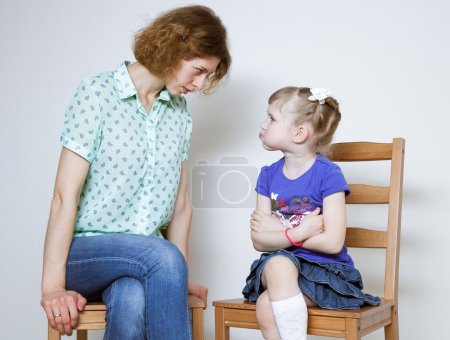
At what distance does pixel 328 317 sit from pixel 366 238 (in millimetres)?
398

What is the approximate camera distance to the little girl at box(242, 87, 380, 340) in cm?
147

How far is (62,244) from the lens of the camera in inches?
58.9

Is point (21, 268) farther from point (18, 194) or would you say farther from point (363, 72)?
point (363, 72)

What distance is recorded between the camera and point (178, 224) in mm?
1810

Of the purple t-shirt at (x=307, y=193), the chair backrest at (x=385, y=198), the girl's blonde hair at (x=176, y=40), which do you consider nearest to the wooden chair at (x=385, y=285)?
the chair backrest at (x=385, y=198)

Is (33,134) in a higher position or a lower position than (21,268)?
higher

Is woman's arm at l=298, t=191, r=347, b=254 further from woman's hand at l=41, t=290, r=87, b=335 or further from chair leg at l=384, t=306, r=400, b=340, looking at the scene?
woman's hand at l=41, t=290, r=87, b=335

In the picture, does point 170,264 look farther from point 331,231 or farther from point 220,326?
point 331,231

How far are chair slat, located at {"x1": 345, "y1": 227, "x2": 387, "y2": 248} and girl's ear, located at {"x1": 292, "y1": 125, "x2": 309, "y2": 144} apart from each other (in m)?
0.35

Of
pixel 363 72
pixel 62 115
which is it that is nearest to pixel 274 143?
pixel 363 72

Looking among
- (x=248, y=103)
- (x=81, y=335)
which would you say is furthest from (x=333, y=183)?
(x=81, y=335)

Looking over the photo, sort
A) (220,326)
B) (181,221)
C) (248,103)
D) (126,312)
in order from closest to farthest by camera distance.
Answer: (126,312) < (220,326) < (181,221) < (248,103)

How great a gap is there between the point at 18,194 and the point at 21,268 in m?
0.31

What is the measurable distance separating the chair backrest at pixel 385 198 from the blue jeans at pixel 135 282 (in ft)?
1.91
